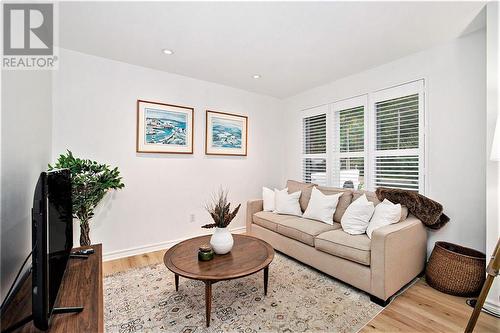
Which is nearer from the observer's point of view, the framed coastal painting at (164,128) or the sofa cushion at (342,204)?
the sofa cushion at (342,204)

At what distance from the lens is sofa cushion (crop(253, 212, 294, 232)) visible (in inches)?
122

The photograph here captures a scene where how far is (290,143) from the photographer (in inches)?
177

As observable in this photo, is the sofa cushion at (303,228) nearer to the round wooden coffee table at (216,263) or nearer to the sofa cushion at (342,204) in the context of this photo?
the sofa cushion at (342,204)

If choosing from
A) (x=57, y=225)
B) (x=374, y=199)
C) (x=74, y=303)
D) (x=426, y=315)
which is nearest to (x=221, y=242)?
(x=74, y=303)

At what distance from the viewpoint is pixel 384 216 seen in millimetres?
2316

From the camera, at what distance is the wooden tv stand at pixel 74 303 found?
96cm

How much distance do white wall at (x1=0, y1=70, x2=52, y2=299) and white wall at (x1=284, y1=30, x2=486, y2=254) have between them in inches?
142

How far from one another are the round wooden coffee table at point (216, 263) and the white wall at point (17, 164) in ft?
3.10

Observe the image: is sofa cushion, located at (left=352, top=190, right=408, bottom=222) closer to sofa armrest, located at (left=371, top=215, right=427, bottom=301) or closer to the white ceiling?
sofa armrest, located at (left=371, top=215, right=427, bottom=301)

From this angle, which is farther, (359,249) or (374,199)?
(374,199)

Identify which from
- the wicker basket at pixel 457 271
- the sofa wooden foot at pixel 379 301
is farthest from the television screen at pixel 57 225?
the wicker basket at pixel 457 271

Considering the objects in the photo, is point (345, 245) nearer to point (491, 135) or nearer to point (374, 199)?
point (374, 199)

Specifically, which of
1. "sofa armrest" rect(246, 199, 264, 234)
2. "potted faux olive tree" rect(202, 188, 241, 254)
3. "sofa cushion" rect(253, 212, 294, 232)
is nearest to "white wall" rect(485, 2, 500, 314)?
"sofa cushion" rect(253, 212, 294, 232)

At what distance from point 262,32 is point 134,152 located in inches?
86.7
